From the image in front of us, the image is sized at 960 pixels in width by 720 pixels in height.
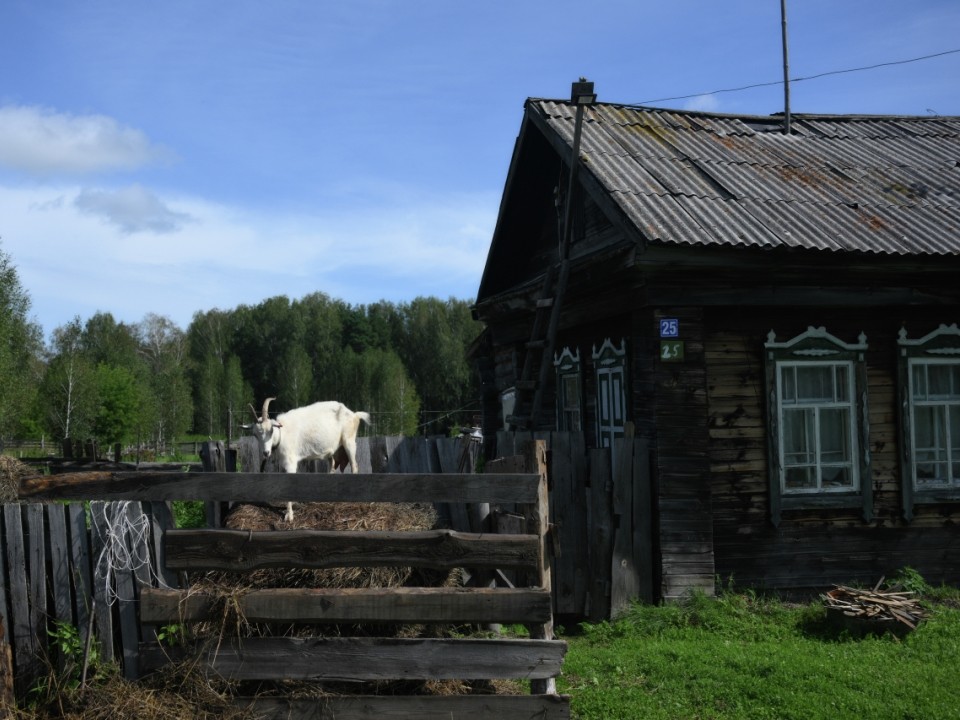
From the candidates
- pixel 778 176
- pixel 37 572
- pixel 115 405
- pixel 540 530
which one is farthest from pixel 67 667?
pixel 115 405

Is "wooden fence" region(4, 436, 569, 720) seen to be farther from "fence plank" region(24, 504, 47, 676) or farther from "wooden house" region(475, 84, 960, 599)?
"wooden house" region(475, 84, 960, 599)

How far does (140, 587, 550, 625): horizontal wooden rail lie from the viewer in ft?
16.2

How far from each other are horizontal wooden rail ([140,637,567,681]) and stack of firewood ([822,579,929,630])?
3.75 metres

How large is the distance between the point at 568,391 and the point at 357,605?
24.9ft

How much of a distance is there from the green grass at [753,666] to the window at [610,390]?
8.30 feet

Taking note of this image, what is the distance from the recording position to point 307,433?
871 cm

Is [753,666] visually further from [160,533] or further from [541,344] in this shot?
[541,344]

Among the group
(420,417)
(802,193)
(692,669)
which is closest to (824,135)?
(802,193)

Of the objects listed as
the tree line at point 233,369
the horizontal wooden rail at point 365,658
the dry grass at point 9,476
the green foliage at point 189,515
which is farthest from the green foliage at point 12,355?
the horizontal wooden rail at point 365,658

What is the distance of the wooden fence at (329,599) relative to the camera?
493cm

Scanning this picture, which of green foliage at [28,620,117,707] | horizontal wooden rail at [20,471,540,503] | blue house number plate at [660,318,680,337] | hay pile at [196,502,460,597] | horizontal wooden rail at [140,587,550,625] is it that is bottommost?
green foliage at [28,620,117,707]

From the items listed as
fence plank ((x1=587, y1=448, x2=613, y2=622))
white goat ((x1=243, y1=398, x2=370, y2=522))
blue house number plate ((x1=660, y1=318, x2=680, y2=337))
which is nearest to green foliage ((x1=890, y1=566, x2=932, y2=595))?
fence plank ((x1=587, y1=448, x2=613, y2=622))

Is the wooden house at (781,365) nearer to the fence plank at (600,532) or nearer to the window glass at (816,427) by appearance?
the window glass at (816,427)

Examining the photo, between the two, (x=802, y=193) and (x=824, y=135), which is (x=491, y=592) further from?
(x=824, y=135)
